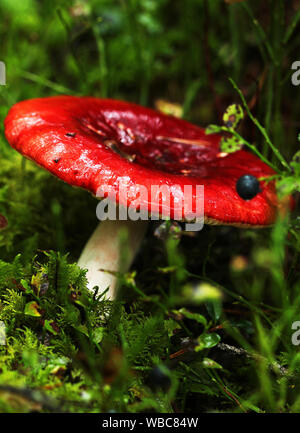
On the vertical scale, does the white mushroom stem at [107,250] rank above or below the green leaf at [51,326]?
above

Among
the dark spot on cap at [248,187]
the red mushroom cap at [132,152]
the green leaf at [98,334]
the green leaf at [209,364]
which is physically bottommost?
the green leaf at [209,364]

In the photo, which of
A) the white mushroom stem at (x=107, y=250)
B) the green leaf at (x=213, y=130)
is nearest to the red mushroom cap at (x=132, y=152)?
the green leaf at (x=213, y=130)

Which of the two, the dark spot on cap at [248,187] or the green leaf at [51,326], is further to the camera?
the dark spot on cap at [248,187]

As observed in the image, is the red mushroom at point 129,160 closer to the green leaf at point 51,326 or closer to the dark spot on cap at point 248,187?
the dark spot on cap at point 248,187

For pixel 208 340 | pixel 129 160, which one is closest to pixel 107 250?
pixel 129 160

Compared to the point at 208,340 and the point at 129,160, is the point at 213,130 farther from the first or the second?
the point at 208,340

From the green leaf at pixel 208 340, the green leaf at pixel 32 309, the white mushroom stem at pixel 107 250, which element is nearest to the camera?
the green leaf at pixel 208 340

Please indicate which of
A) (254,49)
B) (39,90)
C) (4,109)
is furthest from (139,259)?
(254,49)

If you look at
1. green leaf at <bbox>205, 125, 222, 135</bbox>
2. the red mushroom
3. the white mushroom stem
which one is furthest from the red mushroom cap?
the white mushroom stem
